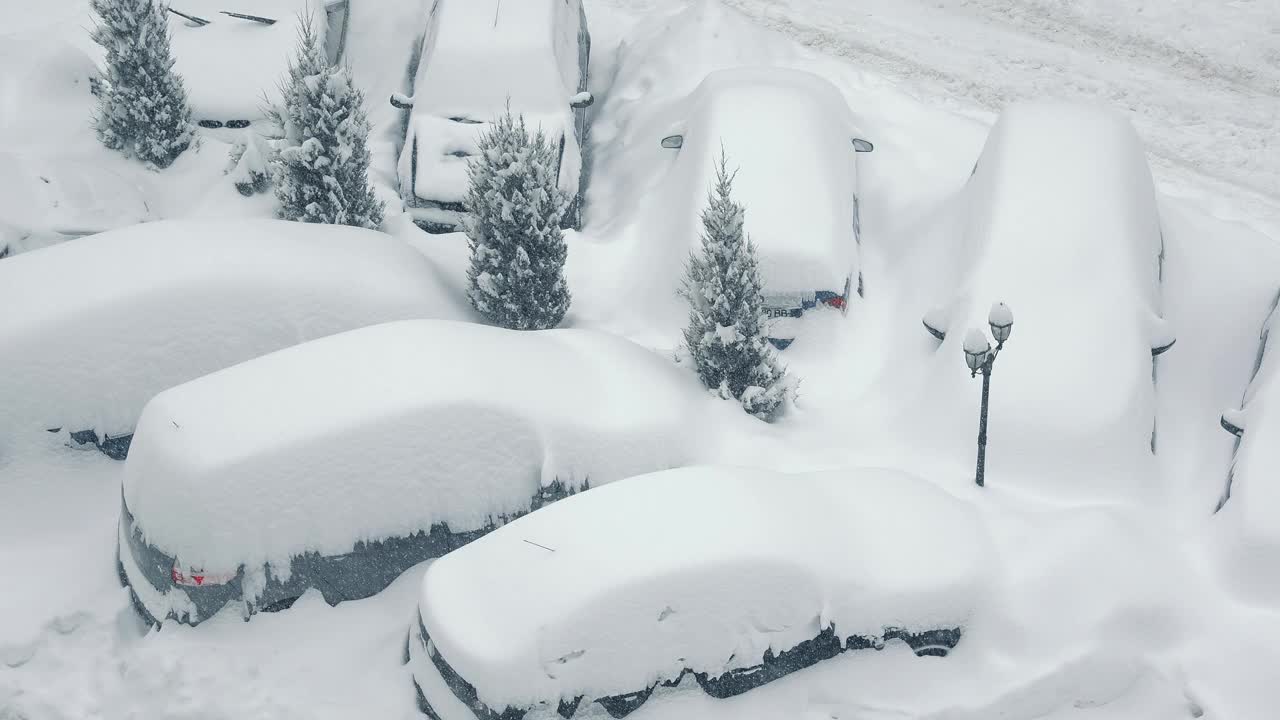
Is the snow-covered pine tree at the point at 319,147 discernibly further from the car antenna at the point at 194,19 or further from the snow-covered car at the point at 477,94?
the car antenna at the point at 194,19

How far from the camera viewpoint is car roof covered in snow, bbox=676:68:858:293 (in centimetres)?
947

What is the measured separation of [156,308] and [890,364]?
219 inches

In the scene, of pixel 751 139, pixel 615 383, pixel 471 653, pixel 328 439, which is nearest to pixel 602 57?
pixel 751 139

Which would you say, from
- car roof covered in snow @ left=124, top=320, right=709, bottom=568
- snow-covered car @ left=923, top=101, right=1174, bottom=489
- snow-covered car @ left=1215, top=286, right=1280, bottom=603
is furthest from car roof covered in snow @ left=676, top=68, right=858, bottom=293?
snow-covered car @ left=1215, top=286, right=1280, bottom=603

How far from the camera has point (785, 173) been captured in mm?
10031

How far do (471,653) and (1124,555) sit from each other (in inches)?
160

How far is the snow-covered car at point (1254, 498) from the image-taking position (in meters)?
7.24

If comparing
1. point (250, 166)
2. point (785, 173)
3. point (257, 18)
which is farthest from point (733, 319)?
point (257, 18)

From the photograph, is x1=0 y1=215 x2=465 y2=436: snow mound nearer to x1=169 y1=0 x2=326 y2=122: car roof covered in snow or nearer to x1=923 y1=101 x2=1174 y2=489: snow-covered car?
x1=169 y1=0 x2=326 y2=122: car roof covered in snow

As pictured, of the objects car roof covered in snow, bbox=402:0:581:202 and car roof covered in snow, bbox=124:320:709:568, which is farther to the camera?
car roof covered in snow, bbox=402:0:581:202

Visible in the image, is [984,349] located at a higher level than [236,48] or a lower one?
lower

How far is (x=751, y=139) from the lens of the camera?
407 inches

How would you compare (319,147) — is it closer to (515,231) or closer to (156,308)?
(515,231)

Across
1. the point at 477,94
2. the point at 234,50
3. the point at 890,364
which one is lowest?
the point at 890,364
